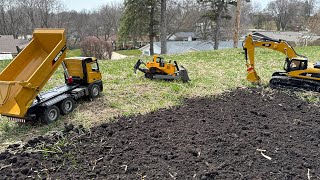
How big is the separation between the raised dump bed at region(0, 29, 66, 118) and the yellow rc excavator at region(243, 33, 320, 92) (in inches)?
216

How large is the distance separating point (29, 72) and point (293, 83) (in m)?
7.09

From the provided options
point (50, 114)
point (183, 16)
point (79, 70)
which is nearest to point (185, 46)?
point (183, 16)

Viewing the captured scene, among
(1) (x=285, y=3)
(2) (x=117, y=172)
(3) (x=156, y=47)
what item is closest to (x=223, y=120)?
(2) (x=117, y=172)

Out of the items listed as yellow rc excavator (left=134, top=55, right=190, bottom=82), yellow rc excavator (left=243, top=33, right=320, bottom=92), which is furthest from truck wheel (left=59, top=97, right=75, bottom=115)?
yellow rc excavator (left=243, top=33, right=320, bottom=92)

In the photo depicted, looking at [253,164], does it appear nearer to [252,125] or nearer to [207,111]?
[252,125]

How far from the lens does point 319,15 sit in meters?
34.7

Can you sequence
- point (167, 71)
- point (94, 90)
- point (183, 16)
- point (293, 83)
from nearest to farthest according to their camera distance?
point (94, 90), point (293, 83), point (167, 71), point (183, 16)

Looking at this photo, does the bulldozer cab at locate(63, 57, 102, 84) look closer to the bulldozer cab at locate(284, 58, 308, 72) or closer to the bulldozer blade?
the bulldozer blade

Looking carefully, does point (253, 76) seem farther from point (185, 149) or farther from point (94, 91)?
point (185, 149)

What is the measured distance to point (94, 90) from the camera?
7930 mm

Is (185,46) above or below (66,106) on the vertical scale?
above

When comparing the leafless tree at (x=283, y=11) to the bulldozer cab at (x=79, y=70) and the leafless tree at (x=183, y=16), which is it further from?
the bulldozer cab at (x=79, y=70)

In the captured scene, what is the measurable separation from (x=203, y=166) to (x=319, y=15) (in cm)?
3668

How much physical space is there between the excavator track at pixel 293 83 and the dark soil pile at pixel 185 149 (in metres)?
1.77
